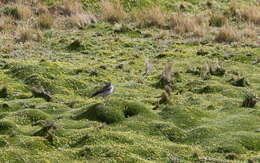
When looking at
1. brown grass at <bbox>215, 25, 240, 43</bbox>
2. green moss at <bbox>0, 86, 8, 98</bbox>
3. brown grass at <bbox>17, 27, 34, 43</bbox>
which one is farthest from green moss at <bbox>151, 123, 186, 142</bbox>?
brown grass at <bbox>215, 25, 240, 43</bbox>

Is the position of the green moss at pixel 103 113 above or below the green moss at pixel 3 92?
above

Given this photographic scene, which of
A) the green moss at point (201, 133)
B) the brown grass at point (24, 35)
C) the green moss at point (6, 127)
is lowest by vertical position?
the brown grass at point (24, 35)

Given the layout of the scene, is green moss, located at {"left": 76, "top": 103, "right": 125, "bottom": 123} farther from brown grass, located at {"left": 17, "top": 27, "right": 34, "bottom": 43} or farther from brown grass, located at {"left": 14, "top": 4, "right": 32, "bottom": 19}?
brown grass, located at {"left": 14, "top": 4, "right": 32, "bottom": 19}

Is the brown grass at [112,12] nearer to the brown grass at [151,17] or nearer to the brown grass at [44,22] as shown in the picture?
the brown grass at [151,17]

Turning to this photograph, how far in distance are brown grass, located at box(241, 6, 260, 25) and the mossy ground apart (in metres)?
5.99

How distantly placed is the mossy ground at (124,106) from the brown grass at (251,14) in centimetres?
599


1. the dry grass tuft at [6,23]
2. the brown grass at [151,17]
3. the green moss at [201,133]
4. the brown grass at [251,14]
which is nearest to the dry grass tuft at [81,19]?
the brown grass at [151,17]

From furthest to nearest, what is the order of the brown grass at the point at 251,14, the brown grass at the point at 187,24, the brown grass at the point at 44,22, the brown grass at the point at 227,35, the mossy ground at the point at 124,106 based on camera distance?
1. the brown grass at the point at 251,14
2. the brown grass at the point at 44,22
3. the brown grass at the point at 187,24
4. the brown grass at the point at 227,35
5. the mossy ground at the point at 124,106

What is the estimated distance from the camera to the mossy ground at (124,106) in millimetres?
12320

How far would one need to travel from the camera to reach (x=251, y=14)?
109ft

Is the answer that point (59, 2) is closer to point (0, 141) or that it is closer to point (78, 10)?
point (78, 10)

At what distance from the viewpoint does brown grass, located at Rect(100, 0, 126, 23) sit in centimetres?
3306

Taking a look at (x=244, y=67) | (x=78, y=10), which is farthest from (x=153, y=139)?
(x=78, y=10)

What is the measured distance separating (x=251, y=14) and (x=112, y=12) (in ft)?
27.3
